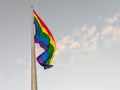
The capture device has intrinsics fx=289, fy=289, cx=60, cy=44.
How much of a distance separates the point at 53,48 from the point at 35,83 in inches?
151

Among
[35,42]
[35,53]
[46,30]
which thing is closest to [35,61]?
[35,53]

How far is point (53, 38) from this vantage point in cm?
1989

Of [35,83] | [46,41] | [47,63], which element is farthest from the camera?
[46,41]

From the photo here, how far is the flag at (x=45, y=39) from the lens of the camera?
60.7 ft

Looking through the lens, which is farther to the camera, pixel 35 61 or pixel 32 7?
pixel 32 7

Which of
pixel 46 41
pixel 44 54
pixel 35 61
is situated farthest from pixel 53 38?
pixel 35 61

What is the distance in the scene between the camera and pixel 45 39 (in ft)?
63.8

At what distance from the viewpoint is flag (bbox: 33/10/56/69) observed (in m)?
18.5

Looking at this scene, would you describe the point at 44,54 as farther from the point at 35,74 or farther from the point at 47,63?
the point at 35,74

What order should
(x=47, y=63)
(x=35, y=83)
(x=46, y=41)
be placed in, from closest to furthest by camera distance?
1. (x=35, y=83)
2. (x=47, y=63)
3. (x=46, y=41)

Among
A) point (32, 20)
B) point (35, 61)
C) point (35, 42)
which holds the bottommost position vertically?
point (35, 61)

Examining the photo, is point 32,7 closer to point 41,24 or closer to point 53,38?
point 41,24

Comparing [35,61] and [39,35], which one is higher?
[39,35]

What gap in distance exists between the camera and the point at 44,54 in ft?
60.4
